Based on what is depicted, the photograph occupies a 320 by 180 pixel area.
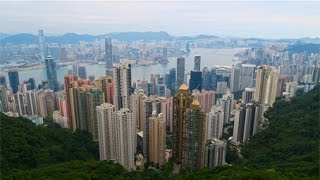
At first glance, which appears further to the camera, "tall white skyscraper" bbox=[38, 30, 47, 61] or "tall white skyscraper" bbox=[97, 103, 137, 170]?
"tall white skyscraper" bbox=[38, 30, 47, 61]

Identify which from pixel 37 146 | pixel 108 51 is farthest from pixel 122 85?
pixel 108 51

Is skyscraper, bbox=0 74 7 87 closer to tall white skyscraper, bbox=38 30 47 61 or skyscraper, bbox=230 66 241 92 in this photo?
tall white skyscraper, bbox=38 30 47 61

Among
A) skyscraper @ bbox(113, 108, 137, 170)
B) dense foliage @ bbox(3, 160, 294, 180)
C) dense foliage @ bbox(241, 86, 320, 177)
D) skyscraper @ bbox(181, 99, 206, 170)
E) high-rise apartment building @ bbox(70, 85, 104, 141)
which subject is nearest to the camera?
dense foliage @ bbox(3, 160, 294, 180)

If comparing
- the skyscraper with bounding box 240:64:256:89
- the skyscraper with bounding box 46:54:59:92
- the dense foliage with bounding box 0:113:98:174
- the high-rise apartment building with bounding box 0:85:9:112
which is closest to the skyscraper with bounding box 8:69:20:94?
the skyscraper with bounding box 46:54:59:92

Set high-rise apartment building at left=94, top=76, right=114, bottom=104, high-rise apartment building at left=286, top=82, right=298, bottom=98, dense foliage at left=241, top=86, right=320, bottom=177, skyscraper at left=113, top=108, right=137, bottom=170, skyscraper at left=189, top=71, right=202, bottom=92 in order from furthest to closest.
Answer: skyscraper at left=189, top=71, right=202, bottom=92 → high-rise apartment building at left=286, top=82, right=298, bottom=98 → high-rise apartment building at left=94, top=76, right=114, bottom=104 → skyscraper at left=113, top=108, right=137, bottom=170 → dense foliage at left=241, top=86, right=320, bottom=177

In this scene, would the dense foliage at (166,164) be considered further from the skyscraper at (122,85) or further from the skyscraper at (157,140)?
the skyscraper at (122,85)

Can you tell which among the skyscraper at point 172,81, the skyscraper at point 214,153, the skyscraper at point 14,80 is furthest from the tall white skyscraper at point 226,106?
the skyscraper at point 14,80

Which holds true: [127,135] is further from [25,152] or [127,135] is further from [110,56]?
[110,56]
